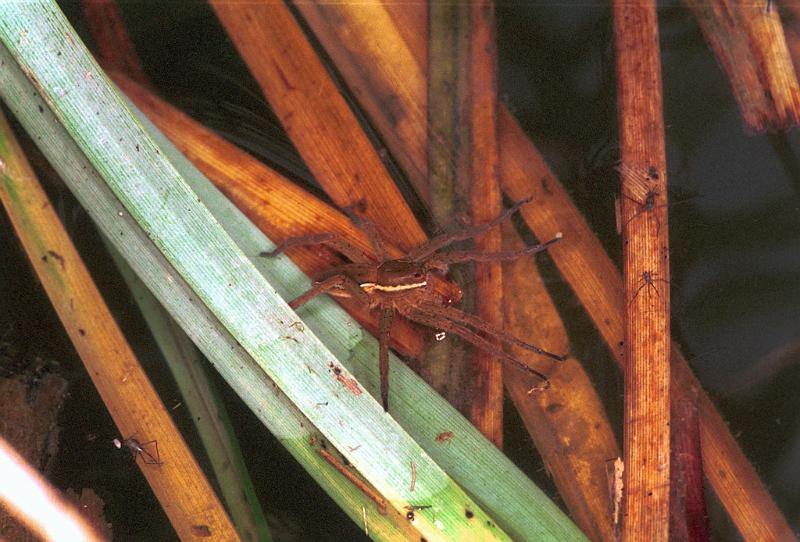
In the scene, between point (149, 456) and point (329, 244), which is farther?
point (329, 244)

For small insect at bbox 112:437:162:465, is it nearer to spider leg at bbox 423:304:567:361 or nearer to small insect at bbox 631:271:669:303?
spider leg at bbox 423:304:567:361

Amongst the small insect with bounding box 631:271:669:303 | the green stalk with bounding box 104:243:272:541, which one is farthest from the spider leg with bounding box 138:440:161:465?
the small insect with bounding box 631:271:669:303

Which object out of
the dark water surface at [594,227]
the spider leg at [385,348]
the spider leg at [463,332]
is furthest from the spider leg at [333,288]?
the dark water surface at [594,227]

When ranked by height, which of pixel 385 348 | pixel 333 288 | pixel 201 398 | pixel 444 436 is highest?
pixel 333 288

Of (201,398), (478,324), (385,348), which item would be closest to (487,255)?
(478,324)

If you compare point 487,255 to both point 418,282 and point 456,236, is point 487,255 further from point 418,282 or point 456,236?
point 418,282

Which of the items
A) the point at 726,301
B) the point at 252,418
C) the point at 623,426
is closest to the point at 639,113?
the point at 726,301
